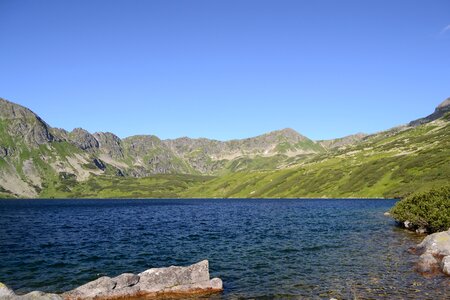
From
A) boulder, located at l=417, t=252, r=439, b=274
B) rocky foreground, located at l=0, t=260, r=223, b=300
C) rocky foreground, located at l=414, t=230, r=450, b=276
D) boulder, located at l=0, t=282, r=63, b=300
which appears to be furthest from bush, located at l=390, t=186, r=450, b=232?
boulder, located at l=0, t=282, r=63, b=300

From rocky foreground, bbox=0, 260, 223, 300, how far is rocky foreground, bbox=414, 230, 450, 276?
20.8 meters

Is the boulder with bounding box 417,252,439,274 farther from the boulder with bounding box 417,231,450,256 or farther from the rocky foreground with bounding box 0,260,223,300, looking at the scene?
the rocky foreground with bounding box 0,260,223,300

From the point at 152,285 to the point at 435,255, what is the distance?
30845mm

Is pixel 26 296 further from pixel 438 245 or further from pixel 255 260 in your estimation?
pixel 438 245

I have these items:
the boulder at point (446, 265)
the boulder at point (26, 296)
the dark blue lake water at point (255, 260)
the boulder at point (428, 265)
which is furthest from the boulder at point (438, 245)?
the boulder at point (26, 296)

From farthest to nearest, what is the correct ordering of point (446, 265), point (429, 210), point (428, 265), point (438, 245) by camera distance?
point (429, 210)
point (438, 245)
point (428, 265)
point (446, 265)

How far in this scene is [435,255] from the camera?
40750 millimetres

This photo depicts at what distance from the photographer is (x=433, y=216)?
2329 inches

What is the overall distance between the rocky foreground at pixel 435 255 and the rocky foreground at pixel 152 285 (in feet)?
68.1

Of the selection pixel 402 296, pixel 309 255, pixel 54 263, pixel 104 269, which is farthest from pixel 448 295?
pixel 54 263

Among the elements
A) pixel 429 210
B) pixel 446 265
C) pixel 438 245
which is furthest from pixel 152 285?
pixel 429 210

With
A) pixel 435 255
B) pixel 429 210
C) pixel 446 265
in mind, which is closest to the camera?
pixel 446 265

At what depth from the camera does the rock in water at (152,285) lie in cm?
3004

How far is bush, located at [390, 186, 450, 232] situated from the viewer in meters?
57.3
